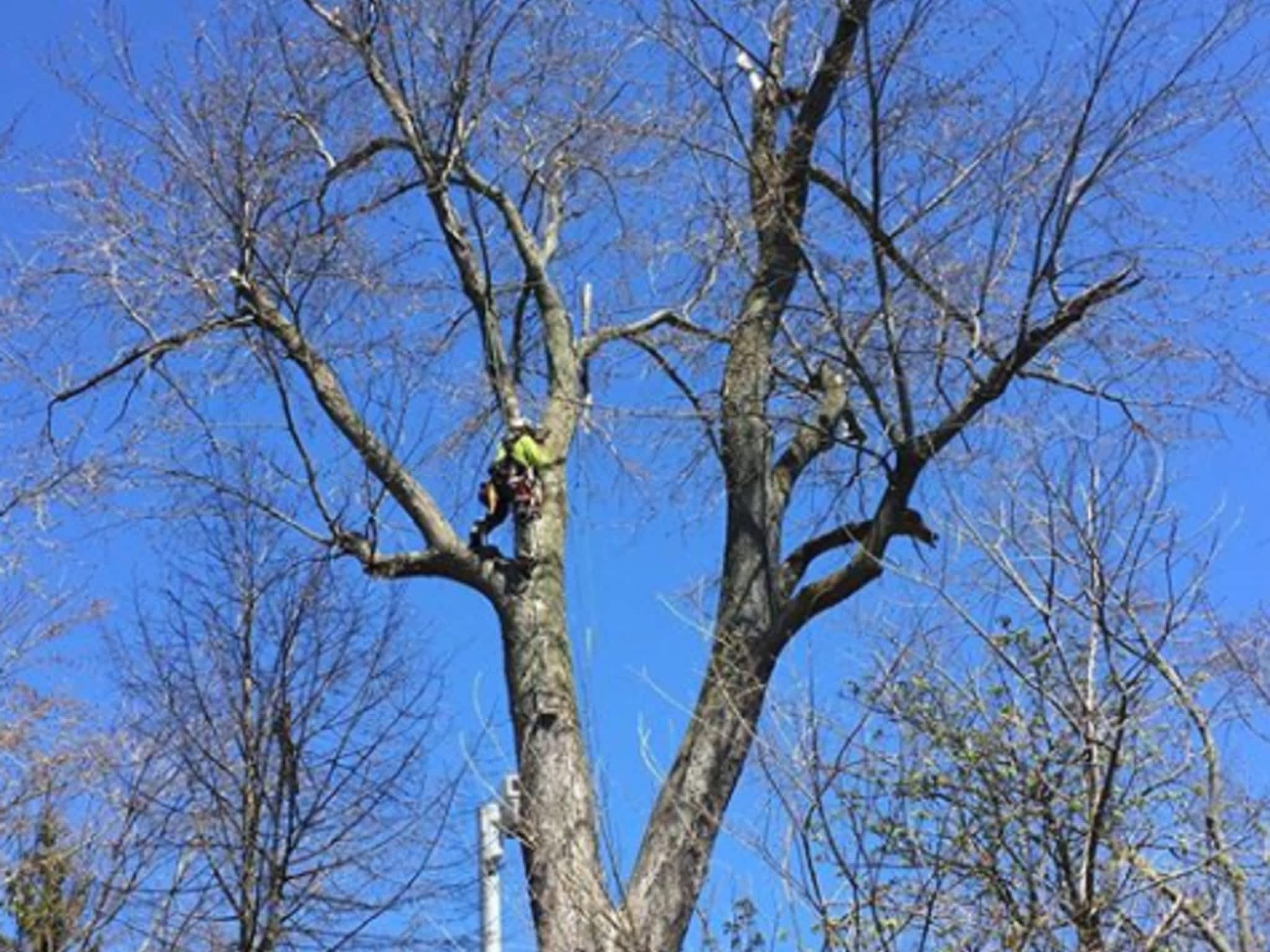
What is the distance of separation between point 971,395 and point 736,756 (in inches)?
63.3

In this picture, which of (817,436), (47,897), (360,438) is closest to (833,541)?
(817,436)

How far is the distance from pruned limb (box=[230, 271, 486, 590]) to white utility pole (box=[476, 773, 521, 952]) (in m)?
1.15

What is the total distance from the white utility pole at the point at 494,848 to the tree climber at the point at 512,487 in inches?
52.0

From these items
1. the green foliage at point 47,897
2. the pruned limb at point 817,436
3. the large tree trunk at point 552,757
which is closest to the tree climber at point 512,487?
the large tree trunk at point 552,757

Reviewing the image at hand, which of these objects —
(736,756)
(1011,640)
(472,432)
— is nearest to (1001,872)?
(1011,640)

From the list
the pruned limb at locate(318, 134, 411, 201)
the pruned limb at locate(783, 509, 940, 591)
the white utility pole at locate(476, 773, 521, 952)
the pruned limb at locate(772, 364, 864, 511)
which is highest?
the pruned limb at locate(318, 134, 411, 201)

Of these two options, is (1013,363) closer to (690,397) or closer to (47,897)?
(690,397)

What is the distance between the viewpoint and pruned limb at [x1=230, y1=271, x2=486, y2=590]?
8.05m

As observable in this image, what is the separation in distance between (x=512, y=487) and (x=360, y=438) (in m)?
0.68

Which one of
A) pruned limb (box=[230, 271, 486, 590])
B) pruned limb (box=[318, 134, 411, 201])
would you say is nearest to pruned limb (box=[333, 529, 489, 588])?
pruned limb (box=[230, 271, 486, 590])

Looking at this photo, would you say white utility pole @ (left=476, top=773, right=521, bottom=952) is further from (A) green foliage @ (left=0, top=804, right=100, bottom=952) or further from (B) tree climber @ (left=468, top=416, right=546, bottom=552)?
(A) green foliage @ (left=0, top=804, right=100, bottom=952)

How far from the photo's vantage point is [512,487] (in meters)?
8.21

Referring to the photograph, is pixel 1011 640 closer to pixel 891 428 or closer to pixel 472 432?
pixel 891 428

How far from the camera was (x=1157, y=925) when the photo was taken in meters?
5.26
